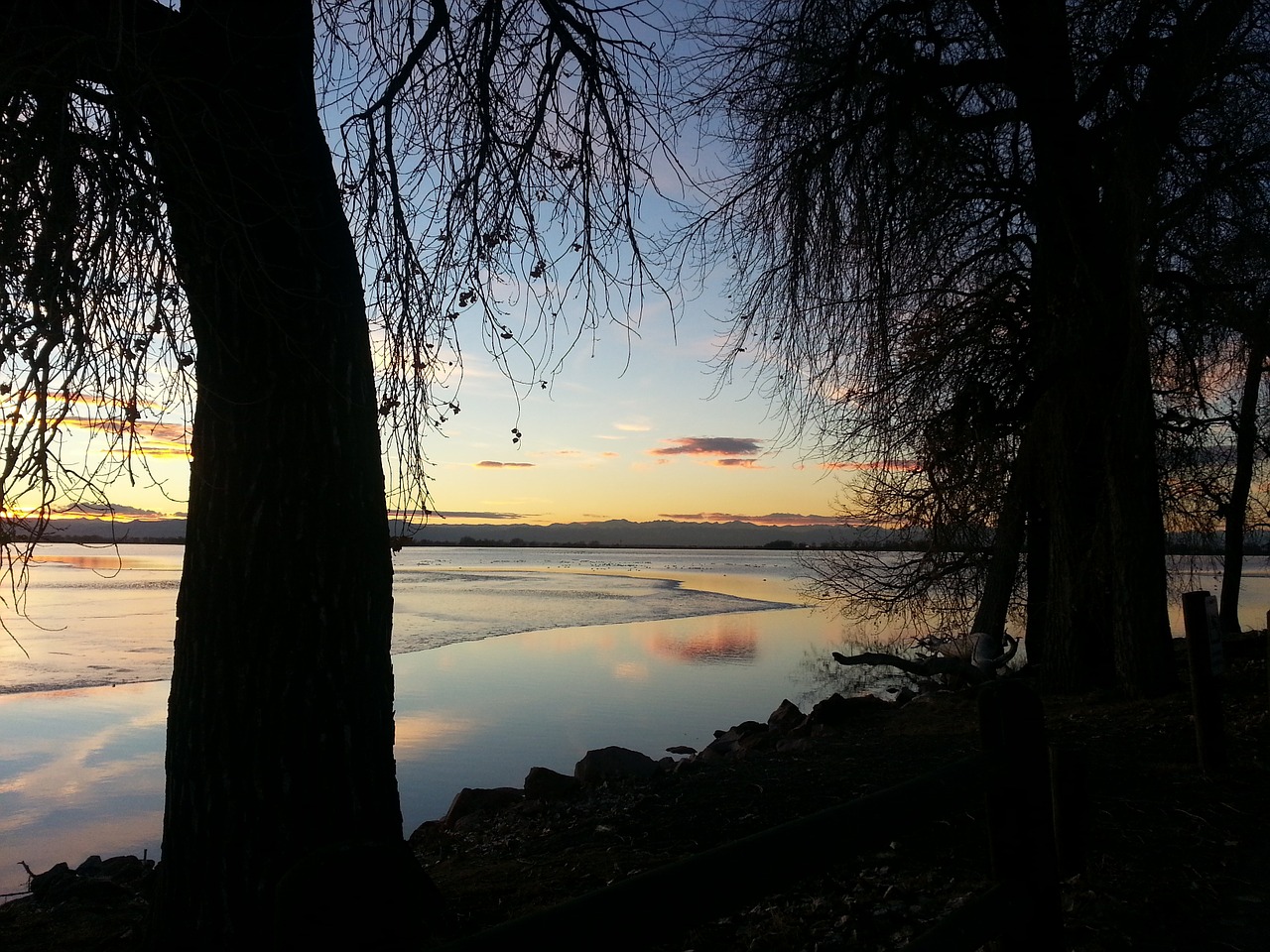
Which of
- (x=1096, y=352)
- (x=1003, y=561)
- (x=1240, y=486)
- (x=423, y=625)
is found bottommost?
(x=423, y=625)

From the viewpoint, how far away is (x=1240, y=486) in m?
14.2

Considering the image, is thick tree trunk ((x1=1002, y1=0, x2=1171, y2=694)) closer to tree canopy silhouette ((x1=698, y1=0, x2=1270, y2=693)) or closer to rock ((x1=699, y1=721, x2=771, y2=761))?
tree canopy silhouette ((x1=698, y1=0, x2=1270, y2=693))

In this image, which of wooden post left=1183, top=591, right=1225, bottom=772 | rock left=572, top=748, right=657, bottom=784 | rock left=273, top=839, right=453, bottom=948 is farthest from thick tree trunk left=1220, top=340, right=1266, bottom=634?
rock left=273, top=839, right=453, bottom=948

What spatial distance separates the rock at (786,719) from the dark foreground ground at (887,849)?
2.37 meters

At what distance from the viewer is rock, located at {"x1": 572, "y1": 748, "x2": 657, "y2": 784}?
8.77 meters

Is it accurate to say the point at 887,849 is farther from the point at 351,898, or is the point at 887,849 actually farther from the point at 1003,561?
the point at 1003,561

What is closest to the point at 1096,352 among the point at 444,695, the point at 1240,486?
the point at 1240,486

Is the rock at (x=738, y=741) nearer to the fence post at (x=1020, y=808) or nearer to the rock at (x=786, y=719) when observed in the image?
the rock at (x=786, y=719)

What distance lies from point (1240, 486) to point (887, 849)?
39.5 feet

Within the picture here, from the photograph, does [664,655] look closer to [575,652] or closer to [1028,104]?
[575,652]

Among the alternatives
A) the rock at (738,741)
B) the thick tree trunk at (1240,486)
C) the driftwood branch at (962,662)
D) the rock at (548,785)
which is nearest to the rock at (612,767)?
the rock at (548,785)

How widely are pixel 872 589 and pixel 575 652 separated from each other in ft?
A: 24.7

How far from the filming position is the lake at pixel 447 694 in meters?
9.17

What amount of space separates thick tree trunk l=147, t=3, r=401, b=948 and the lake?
3828 mm
